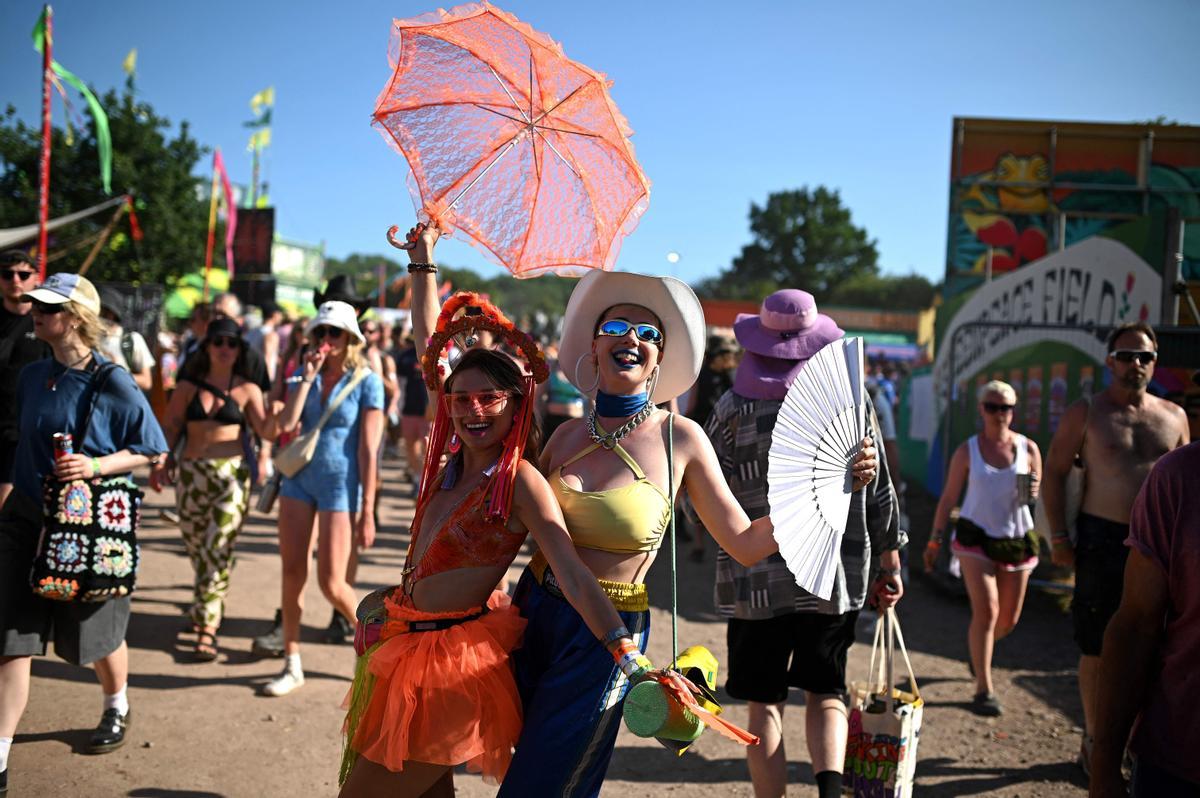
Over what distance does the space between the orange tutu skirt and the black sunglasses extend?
251 cm

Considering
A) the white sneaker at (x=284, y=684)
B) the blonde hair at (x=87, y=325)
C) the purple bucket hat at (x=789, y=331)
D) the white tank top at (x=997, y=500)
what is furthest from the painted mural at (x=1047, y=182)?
the blonde hair at (x=87, y=325)

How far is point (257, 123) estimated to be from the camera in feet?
126

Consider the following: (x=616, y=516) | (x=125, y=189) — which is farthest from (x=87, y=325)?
(x=125, y=189)

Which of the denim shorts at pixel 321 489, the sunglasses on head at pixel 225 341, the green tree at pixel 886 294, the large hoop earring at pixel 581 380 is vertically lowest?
the denim shorts at pixel 321 489

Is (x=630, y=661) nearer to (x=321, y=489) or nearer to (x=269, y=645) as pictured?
(x=321, y=489)

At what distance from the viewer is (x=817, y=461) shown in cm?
264

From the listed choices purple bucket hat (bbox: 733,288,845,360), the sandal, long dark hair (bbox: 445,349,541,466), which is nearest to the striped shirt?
purple bucket hat (bbox: 733,288,845,360)

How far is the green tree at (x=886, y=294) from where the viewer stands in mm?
95312

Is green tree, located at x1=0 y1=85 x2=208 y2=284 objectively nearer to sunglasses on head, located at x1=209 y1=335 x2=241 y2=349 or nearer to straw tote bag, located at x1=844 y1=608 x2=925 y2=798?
sunglasses on head, located at x1=209 y1=335 x2=241 y2=349

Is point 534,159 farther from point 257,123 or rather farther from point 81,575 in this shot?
point 257,123

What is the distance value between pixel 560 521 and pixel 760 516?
4.62 ft

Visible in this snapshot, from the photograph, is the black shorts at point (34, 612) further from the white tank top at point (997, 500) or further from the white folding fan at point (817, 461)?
the white tank top at point (997, 500)

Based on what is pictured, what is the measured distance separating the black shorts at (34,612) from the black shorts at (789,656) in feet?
9.11

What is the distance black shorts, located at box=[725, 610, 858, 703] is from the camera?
3.59 m
